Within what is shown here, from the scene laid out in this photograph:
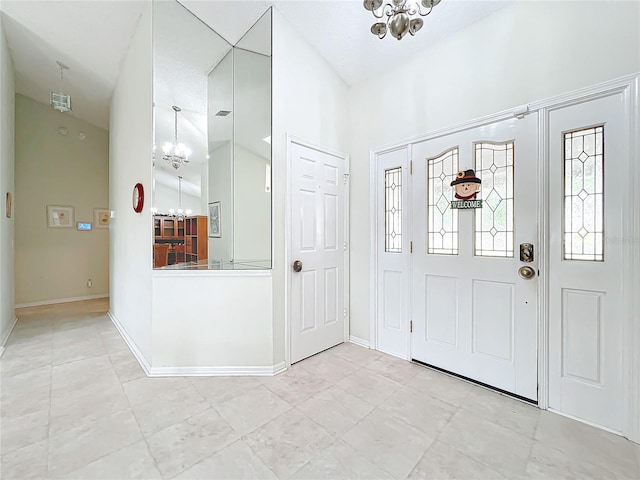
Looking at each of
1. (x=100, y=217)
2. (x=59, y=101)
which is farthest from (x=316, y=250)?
(x=100, y=217)

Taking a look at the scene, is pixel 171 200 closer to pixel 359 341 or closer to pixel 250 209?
pixel 250 209

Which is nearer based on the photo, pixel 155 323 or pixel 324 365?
pixel 155 323

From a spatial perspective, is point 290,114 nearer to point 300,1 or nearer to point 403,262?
point 300,1

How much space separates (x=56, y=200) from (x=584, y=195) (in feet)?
25.3

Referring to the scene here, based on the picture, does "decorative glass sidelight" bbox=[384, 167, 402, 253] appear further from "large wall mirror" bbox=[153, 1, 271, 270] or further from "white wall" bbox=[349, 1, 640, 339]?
"large wall mirror" bbox=[153, 1, 271, 270]

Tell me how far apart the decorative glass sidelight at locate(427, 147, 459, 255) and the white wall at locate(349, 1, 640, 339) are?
1.12 feet

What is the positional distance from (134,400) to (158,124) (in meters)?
2.31

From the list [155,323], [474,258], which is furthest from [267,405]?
[474,258]

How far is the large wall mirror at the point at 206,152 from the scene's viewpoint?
2607 millimetres

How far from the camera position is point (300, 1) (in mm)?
2523

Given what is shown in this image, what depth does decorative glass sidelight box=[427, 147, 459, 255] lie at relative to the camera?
2.54 m

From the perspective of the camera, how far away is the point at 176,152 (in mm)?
2662

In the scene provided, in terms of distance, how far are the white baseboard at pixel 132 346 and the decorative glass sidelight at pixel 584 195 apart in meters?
3.56

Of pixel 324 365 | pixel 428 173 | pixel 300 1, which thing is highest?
pixel 300 1
